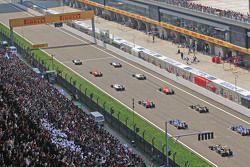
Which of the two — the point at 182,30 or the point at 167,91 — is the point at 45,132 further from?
the point at 182,30

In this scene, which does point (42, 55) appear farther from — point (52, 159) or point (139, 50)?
point (52, 159)

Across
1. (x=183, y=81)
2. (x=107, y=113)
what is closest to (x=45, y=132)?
(x=107, y=113)

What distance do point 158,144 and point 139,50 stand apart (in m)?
34.2

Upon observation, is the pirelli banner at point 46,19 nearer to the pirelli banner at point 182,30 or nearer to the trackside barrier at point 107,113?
the trackside barrier at point 107,113

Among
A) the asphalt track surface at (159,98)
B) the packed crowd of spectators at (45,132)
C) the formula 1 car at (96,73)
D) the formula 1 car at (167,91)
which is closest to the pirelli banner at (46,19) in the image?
the asphalt track surface at (159,98)

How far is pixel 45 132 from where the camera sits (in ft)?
100

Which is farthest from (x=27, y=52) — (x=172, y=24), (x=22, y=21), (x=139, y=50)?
(x=172, y=24)

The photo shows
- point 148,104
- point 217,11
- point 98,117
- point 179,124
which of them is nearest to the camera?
point 179,124

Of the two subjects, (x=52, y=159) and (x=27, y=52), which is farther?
(x=27, y=52)

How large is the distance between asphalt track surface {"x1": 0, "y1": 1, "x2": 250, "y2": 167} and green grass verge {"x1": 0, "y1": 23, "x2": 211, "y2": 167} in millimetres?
990

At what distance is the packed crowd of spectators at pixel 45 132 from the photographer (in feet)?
80.3

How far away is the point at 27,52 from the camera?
7556cm

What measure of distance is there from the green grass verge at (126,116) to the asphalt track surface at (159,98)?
990 mm

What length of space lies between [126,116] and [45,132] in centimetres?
1888
